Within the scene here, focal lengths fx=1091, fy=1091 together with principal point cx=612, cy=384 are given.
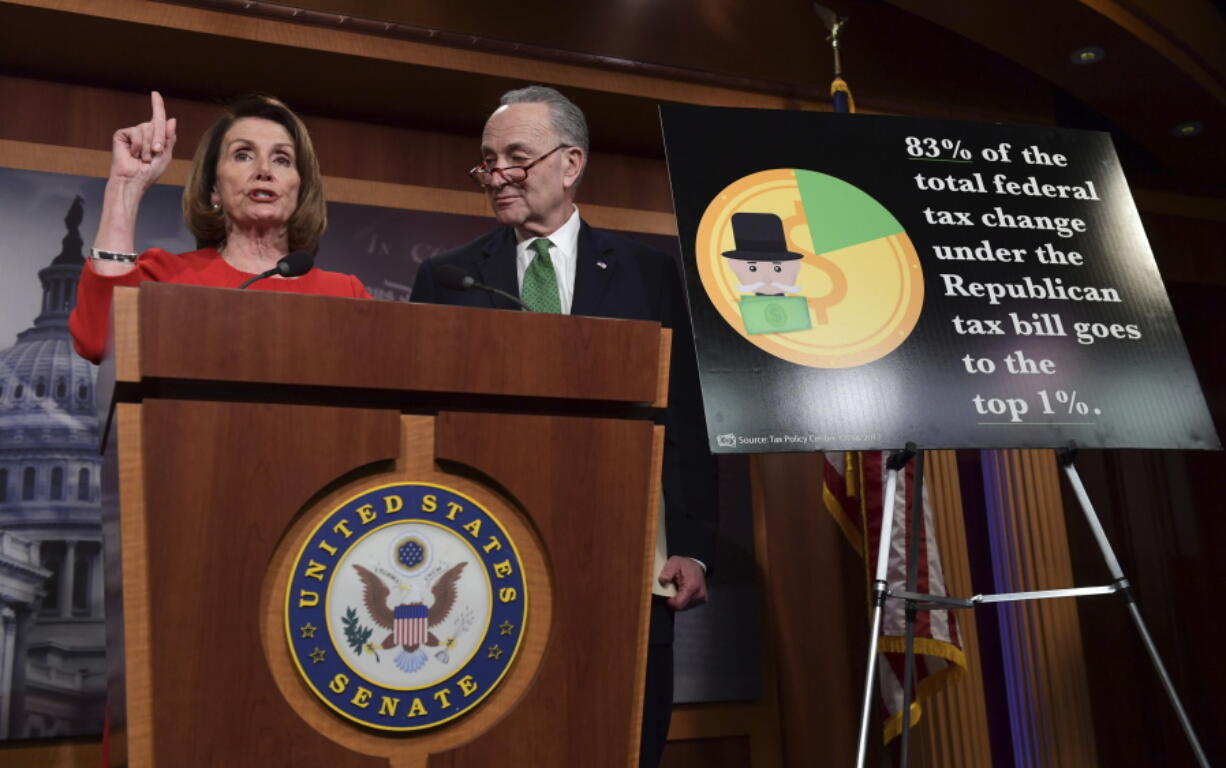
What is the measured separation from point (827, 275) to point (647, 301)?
34 centimetres

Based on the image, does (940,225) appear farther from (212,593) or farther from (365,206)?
(365,206)

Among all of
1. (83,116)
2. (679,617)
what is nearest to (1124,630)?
(679,617)

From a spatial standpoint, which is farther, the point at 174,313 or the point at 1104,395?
the point at 1104,395

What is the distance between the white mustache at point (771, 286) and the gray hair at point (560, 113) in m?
0.51

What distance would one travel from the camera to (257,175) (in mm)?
1969

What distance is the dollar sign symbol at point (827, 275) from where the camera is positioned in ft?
6.59

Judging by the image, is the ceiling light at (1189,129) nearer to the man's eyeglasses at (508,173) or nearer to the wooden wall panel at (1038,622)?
the wooden wall panel at (1038,622)

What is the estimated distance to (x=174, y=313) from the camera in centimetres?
104

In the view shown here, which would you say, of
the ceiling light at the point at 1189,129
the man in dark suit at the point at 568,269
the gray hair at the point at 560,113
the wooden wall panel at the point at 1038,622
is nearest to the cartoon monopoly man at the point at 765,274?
the man in dark suit at the point at 568,269

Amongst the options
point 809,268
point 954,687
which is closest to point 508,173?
point 809,268

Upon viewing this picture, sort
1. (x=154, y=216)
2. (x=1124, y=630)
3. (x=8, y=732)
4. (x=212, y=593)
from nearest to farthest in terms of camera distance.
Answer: (x=212, y=593)
(x=8, y=732)
(x=154, y=216)
(x=1124, y=630)

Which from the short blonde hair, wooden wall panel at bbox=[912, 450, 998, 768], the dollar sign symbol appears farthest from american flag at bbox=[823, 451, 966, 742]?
the short blonde hair

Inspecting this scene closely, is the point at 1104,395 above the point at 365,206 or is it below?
below

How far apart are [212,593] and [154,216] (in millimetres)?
2423
